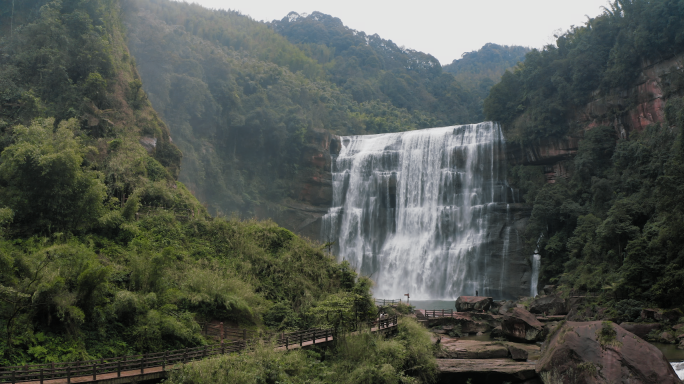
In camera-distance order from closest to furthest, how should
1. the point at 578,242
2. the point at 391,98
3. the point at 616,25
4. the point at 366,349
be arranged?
the point at 366,349, the point at 578,242, the point at 616,25, the point at 391,98

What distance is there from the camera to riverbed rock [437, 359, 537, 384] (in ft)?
57.7

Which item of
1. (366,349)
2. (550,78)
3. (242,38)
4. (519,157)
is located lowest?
(366,349)

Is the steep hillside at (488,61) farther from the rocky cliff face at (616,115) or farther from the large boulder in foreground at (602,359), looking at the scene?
the large boulder in foreground at (602,359)

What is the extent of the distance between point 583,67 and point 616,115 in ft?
17.3

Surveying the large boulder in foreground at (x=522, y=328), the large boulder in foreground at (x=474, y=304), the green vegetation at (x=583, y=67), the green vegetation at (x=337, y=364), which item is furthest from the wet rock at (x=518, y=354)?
the green vegetation at (x=583, y=67)

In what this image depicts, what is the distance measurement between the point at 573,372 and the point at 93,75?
28.7m

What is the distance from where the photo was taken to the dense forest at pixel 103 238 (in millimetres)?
15109

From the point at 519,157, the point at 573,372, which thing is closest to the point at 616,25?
the point at 519,157

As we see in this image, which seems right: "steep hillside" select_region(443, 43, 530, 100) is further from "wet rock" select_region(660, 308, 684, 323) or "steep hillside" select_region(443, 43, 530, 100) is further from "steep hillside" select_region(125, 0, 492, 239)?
"wet rock" select_region(660, 308, 684, 323)

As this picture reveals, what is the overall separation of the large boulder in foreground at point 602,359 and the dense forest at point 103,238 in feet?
24.2

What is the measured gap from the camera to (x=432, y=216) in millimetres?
48562

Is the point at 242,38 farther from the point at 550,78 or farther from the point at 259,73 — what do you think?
the point at 550,78

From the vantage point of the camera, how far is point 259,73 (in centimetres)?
6444

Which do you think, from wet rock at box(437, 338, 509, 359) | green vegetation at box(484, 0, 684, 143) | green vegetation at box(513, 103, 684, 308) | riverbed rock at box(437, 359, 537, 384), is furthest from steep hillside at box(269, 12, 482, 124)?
riverbed rock at box(437, 359, 537, 384)
